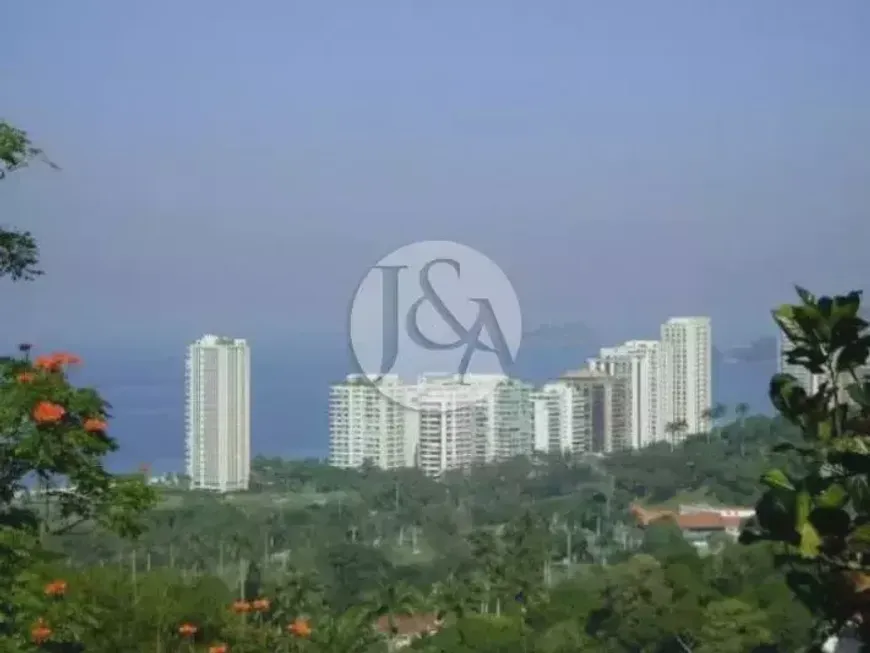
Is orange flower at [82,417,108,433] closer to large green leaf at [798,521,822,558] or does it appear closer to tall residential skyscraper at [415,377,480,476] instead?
large green leaf at [798,521,822,558]

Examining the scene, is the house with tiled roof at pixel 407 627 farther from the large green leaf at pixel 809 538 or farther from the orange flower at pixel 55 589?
the large green leaf at pixel 809 538

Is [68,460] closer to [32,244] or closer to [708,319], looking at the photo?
[32,244]

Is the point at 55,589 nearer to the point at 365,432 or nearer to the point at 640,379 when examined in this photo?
the point at 365,432

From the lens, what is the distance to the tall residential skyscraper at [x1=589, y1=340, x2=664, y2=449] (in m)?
17.0

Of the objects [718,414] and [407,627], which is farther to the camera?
[718,414]

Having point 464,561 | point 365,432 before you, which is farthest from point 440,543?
point 365,432

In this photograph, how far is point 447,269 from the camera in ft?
Answer: 20.7

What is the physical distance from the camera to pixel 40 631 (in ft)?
5.34

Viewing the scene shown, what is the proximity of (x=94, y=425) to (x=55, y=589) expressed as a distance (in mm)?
351

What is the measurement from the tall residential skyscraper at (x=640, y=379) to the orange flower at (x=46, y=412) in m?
15.3

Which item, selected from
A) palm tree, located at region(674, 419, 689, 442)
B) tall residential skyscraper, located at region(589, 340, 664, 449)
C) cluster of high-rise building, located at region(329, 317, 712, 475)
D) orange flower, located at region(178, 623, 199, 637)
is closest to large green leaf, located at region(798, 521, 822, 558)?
orange flower, located at region(178, 623, 199, 637)

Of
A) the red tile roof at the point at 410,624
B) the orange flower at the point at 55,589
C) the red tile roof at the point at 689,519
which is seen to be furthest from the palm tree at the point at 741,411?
the orange flower at the point at 55,589

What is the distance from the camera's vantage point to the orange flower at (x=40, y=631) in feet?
5.21

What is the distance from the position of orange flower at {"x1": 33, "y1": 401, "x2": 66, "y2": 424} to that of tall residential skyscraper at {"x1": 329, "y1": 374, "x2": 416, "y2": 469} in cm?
1351
